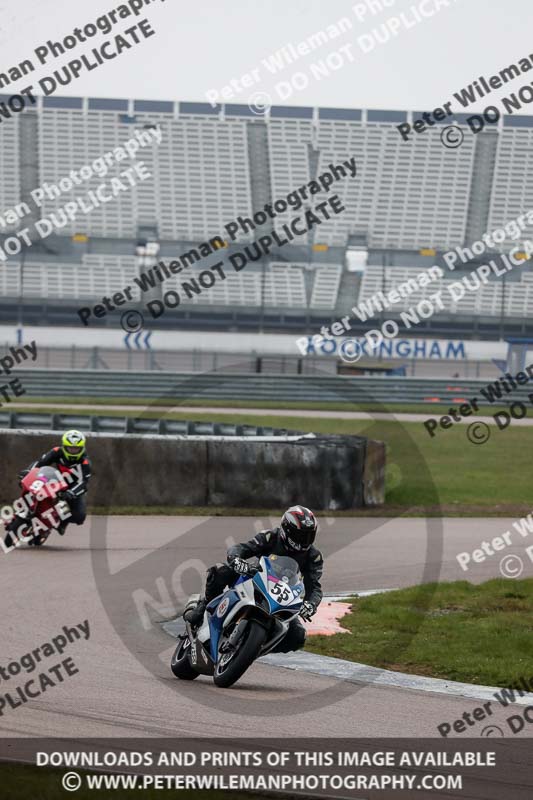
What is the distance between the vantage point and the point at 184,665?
8812 mm

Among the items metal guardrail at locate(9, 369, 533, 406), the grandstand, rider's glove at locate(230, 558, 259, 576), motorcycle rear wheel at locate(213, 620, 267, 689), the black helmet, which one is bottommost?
metal guardrail at locate(9, 369, 533, 406)

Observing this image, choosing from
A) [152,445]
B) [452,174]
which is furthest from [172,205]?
[152,445]

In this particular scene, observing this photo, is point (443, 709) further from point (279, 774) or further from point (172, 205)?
point (172, 205)

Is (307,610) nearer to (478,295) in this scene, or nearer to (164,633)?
(164,633)

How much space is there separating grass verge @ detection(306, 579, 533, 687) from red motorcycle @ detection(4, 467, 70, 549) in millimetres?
4174

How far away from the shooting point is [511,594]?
1270 centimetres

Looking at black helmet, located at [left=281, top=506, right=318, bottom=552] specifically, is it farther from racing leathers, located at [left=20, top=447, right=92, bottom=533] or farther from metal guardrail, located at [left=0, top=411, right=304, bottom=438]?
→ metal guardrail, located at [left=0, top=411, right=304, bottom=438]

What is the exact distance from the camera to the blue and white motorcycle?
326 inches

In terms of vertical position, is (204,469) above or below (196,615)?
below

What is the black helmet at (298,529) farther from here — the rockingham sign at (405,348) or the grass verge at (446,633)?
the rockingham sign at (405,348)

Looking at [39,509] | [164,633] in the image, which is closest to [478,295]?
[39,509]

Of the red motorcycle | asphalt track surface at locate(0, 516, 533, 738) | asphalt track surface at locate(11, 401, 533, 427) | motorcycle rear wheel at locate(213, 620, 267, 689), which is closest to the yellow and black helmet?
the red motorcycle

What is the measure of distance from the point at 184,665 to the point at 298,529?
123 cm

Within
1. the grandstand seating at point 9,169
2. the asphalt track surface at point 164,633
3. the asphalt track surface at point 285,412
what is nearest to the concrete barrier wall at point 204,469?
the asphalt track surface at point 164,633
